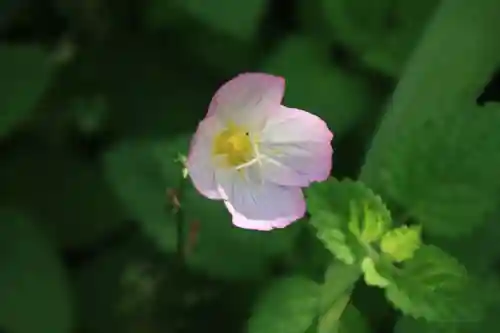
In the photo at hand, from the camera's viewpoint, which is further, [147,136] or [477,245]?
[147,136]

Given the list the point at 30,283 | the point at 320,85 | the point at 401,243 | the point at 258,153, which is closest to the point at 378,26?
the point at 320,85

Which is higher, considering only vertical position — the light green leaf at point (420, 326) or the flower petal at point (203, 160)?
the flower petal at point (203, 160)

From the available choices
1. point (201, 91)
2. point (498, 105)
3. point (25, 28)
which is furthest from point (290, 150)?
point (25, 28)

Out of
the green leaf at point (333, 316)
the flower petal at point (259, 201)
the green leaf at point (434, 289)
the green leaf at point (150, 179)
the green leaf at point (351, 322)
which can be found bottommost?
the green leaf at point (150, 179)

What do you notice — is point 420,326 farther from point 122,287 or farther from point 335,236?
point 122,287

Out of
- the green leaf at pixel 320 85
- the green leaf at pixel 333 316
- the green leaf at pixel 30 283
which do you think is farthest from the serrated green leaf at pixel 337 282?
the green leaf at pixel 30 283

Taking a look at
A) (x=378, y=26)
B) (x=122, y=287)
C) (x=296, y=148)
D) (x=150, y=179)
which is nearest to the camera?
(x=296, y=148)

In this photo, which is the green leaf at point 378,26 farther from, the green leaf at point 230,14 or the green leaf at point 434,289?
the green leaf at point 434,289
